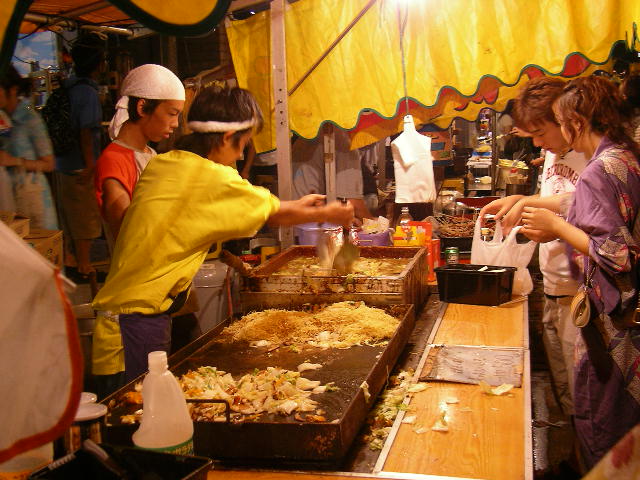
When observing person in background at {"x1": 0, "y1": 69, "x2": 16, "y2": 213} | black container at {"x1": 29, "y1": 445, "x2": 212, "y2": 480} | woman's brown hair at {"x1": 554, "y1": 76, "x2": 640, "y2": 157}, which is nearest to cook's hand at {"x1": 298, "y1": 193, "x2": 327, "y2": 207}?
woman's brown hair at {"x1": 554, "y1": 76, "x2": 640, "y2": 157}

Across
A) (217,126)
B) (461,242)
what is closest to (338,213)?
(217,126)

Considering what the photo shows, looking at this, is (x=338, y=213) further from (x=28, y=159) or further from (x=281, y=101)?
(x=28, y=159)

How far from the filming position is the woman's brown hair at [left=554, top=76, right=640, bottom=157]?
2.96m

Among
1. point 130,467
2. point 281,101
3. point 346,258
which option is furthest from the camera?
point 281,101

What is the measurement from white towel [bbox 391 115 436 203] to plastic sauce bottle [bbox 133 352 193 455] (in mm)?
4191

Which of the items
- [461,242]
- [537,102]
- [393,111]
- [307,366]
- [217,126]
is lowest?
[307,366]

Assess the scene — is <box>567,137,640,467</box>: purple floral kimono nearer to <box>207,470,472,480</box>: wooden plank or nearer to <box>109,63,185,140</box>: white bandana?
<box>207,470,472,480</box>: wooden plank

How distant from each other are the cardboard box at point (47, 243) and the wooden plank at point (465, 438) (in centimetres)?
291

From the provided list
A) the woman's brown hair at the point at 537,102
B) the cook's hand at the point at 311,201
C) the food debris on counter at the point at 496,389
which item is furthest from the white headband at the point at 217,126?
the woman's brown hair at the point at 537,102

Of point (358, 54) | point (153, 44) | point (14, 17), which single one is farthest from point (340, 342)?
point (153, 44)

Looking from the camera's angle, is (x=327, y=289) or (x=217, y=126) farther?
(x=327, y=289)

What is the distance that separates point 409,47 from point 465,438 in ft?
13.0

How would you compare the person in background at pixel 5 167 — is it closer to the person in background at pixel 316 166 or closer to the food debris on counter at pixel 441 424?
the person in background at pixel 316 166

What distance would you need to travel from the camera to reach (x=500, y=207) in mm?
4445
